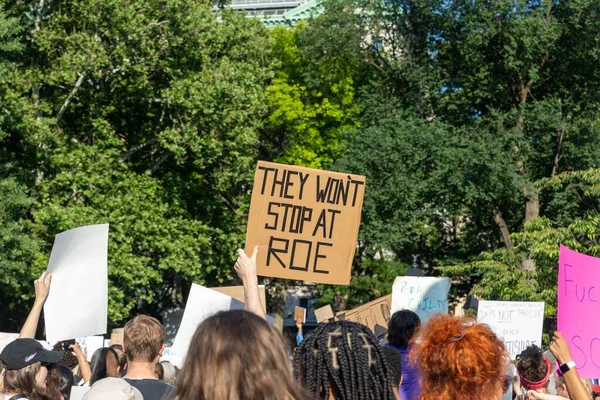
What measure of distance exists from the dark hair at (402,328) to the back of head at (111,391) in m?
1.65

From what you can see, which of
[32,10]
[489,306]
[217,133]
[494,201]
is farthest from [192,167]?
[489,306]

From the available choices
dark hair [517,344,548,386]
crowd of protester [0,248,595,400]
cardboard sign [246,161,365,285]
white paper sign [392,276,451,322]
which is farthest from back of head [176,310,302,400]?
white paper sign [392,276,451,322]

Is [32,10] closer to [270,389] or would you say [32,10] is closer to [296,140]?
[296,140]

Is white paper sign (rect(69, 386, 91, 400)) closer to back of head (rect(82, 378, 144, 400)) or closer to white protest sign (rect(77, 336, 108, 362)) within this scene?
back of head (rect(82, 378, 144, 400))

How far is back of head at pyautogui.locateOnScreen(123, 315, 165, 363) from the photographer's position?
15.4 ft

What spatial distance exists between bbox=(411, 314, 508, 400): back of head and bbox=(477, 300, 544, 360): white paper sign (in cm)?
673

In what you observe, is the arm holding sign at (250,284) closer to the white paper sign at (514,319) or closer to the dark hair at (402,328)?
the dark hair at (402,328)

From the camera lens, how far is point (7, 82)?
23.9 metres

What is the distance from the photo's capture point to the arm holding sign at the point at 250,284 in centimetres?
412

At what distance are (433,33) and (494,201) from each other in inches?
238

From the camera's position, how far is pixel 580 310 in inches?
240

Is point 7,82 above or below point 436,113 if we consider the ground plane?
below

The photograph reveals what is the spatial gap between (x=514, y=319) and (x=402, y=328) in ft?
17.0

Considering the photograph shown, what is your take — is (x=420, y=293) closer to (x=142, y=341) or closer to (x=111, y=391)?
(x=142, y=341)
